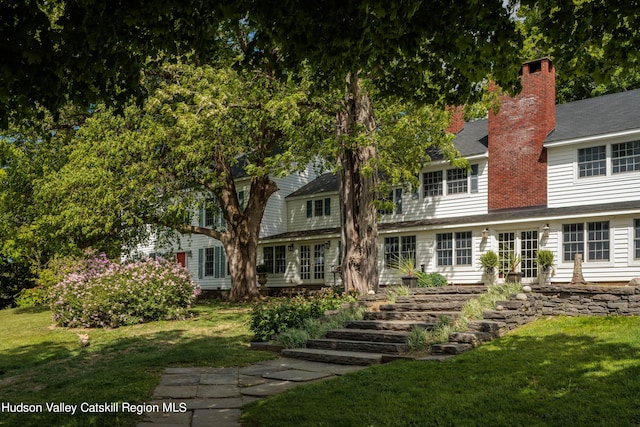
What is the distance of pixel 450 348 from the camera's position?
33.0ft

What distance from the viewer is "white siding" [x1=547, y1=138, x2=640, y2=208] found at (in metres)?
19.1

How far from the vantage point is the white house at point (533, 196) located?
62.1 ft

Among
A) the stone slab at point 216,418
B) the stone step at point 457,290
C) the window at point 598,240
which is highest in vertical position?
the window at point 598,240

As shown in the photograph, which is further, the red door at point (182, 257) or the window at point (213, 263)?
the red door at point (182, 257)

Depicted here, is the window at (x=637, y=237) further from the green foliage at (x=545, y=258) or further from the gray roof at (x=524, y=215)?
the green foliage at (x=545, y=258)

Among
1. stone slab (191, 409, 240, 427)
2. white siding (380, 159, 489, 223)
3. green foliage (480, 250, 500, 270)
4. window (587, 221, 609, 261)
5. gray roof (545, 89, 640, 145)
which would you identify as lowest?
stone slab (191, 409, 240, 427)

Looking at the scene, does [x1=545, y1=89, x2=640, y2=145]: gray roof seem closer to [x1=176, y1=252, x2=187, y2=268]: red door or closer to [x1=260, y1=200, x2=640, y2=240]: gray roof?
[x1=260, y1=200, x2=640, y2=240]: gray roof

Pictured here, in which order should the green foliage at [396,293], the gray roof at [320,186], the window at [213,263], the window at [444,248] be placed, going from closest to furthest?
the green foliage at [396,293] < the window at [444,248] < the gray roof at [320,186] < the window at [213,263]

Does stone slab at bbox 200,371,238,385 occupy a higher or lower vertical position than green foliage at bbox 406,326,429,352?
lower

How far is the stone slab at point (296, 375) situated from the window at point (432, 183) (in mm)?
15585

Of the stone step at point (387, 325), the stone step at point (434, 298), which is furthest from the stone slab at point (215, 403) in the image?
the stone step at point (434, 298)

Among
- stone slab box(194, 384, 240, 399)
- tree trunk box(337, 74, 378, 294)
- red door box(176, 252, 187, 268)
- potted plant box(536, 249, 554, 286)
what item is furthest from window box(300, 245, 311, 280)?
stone slab box(194, 384, 240, 399)

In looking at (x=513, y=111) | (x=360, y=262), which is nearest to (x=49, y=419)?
(x=360, y=262)

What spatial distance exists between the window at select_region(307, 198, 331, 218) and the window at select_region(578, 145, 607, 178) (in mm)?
11976
